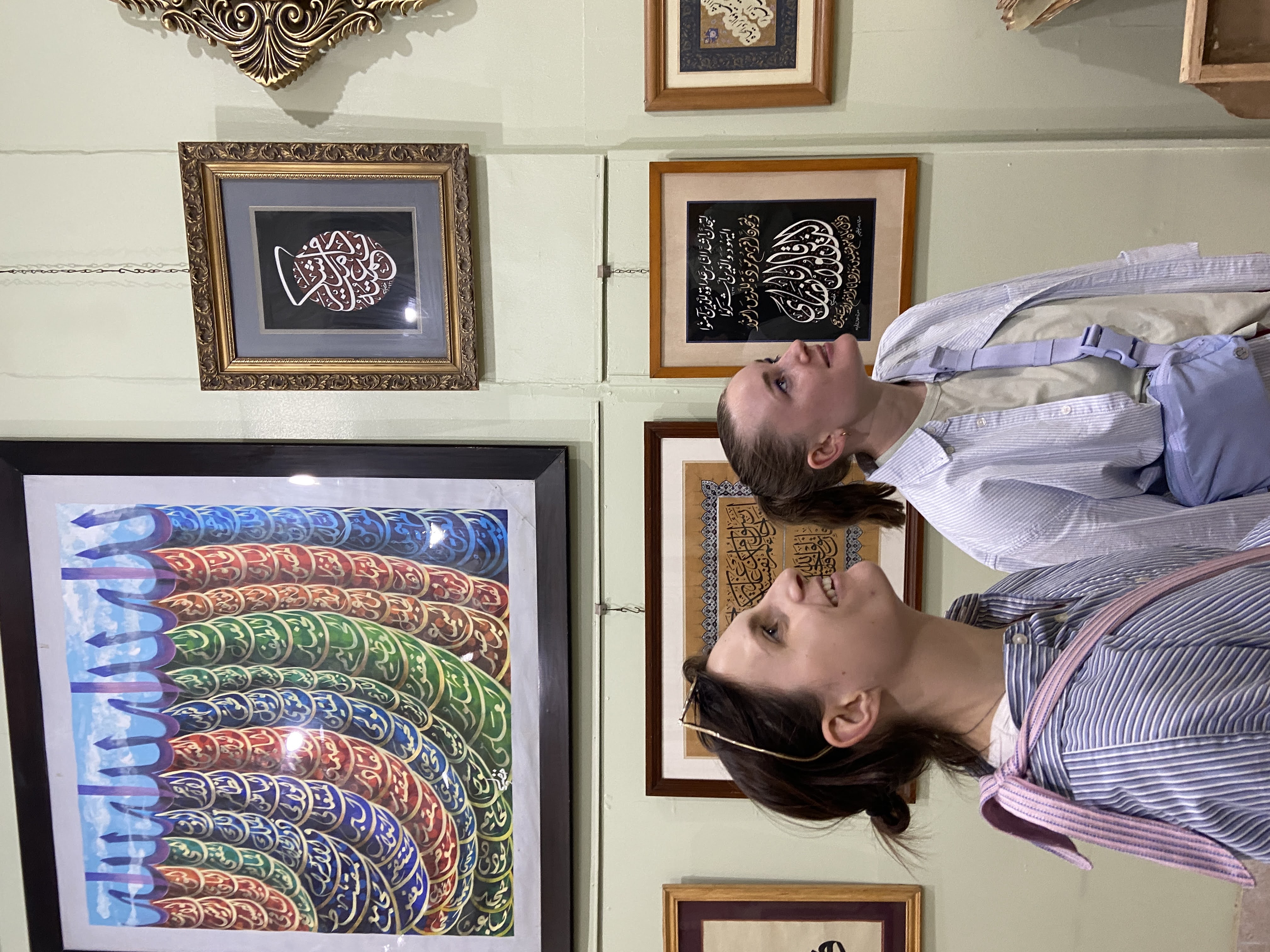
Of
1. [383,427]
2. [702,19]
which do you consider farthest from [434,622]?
[702,19]

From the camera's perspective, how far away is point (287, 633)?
7.02 feet

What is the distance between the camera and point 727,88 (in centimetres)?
197

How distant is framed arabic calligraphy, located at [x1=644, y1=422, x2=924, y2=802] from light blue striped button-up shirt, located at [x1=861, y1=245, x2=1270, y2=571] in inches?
17.6

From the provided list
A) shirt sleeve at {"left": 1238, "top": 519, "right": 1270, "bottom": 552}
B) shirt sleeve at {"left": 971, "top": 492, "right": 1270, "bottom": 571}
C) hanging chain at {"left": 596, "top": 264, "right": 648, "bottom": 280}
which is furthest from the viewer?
hanging chain at {"left": 596, "top": 264, "right": 648, "bottom": 280}

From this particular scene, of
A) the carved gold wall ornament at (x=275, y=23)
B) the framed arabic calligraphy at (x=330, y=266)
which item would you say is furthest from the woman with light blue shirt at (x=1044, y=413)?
the carved gold wall ornament at (x=275, y=23)

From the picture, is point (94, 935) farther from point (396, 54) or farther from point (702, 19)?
point (702, 19)

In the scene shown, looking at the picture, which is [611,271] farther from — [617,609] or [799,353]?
[617,609]

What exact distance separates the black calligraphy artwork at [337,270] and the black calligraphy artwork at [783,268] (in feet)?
2.27

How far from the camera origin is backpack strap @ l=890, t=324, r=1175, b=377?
4.66 ft

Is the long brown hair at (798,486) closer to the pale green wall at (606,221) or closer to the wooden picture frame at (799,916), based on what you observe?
the pale green wall at (606,221)

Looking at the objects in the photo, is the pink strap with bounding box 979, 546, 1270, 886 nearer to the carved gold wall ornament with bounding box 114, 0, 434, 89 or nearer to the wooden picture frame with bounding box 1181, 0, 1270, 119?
the wooden picture frame with bounding box 1181, 0, 1270, 119

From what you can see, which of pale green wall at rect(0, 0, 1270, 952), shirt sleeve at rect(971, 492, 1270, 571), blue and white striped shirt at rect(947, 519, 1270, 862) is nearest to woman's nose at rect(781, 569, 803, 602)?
blue and white striped shirt at rect(947, 519, 1270, 862)

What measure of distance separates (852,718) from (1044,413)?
614 mm
